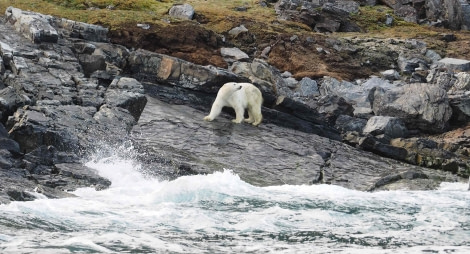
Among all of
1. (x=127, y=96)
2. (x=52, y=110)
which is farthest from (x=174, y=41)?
(x=52, y=110)

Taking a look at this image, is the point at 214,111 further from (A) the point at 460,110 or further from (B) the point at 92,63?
(A) the point at 460,110

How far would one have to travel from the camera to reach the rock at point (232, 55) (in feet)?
119

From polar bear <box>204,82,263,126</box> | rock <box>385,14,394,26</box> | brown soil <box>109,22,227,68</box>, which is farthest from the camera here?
rock <box>385,14,394,26</box>

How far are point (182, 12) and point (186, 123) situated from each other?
23883mm

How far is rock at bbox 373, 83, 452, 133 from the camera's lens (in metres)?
30.3

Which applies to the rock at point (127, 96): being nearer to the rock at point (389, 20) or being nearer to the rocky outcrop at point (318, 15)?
the rocky outcrop at point (318, 15)

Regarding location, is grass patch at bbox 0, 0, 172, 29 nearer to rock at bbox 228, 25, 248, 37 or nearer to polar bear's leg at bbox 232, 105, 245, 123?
rock at bbox 228, 25, 248, 37

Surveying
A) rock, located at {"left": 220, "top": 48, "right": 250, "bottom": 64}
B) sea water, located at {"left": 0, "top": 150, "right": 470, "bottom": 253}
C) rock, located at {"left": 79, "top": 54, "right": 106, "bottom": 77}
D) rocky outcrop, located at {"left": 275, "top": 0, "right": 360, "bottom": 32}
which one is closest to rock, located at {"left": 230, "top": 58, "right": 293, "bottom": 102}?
rock, located at {"left": 220, "top": 48, "right": 250, "bottom": 64}

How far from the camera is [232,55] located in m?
36.7

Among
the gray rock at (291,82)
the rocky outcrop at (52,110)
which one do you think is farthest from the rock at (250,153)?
the gray rock at (291,82)

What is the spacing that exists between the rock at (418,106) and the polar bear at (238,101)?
315 inches

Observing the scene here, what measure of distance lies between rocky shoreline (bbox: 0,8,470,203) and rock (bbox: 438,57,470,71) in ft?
17.4

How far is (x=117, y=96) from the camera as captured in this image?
23.2 meters

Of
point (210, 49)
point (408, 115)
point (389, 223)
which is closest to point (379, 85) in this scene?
point (408, 115)
